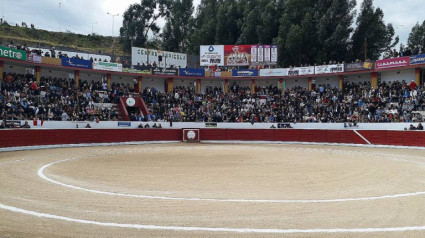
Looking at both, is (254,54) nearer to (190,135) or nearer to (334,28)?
(334,28)

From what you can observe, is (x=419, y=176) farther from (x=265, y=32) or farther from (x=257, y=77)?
(x=265, y=32)

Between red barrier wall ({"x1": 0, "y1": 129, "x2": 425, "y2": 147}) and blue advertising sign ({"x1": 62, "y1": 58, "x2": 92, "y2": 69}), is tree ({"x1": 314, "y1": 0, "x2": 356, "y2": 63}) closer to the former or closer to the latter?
red barrier wall ({"x1": 0, "y1": 129, "x2": 425, "y2": 147})

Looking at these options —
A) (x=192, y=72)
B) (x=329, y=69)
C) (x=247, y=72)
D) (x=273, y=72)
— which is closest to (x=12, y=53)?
(x=192, y=72)

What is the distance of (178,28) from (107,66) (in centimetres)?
3412

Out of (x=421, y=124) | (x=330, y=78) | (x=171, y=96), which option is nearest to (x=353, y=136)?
(x=421, y=124)

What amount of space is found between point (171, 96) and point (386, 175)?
30.2 meters

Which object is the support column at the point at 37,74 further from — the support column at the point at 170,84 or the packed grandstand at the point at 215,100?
the support column at the point at 170,84

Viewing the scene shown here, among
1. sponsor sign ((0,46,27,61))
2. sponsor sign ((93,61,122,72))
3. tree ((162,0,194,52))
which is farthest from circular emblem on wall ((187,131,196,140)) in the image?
tree ((162,0,194,52))

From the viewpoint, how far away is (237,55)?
150ft

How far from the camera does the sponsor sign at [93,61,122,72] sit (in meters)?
37.8

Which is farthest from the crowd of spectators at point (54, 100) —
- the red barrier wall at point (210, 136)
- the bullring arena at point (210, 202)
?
the bullring arena at point (210, 202)

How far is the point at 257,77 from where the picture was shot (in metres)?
43.7

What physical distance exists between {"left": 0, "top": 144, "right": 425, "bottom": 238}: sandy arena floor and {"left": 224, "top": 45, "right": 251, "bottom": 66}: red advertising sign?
112 feet

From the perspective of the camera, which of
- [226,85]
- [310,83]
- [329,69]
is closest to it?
[329,69]
